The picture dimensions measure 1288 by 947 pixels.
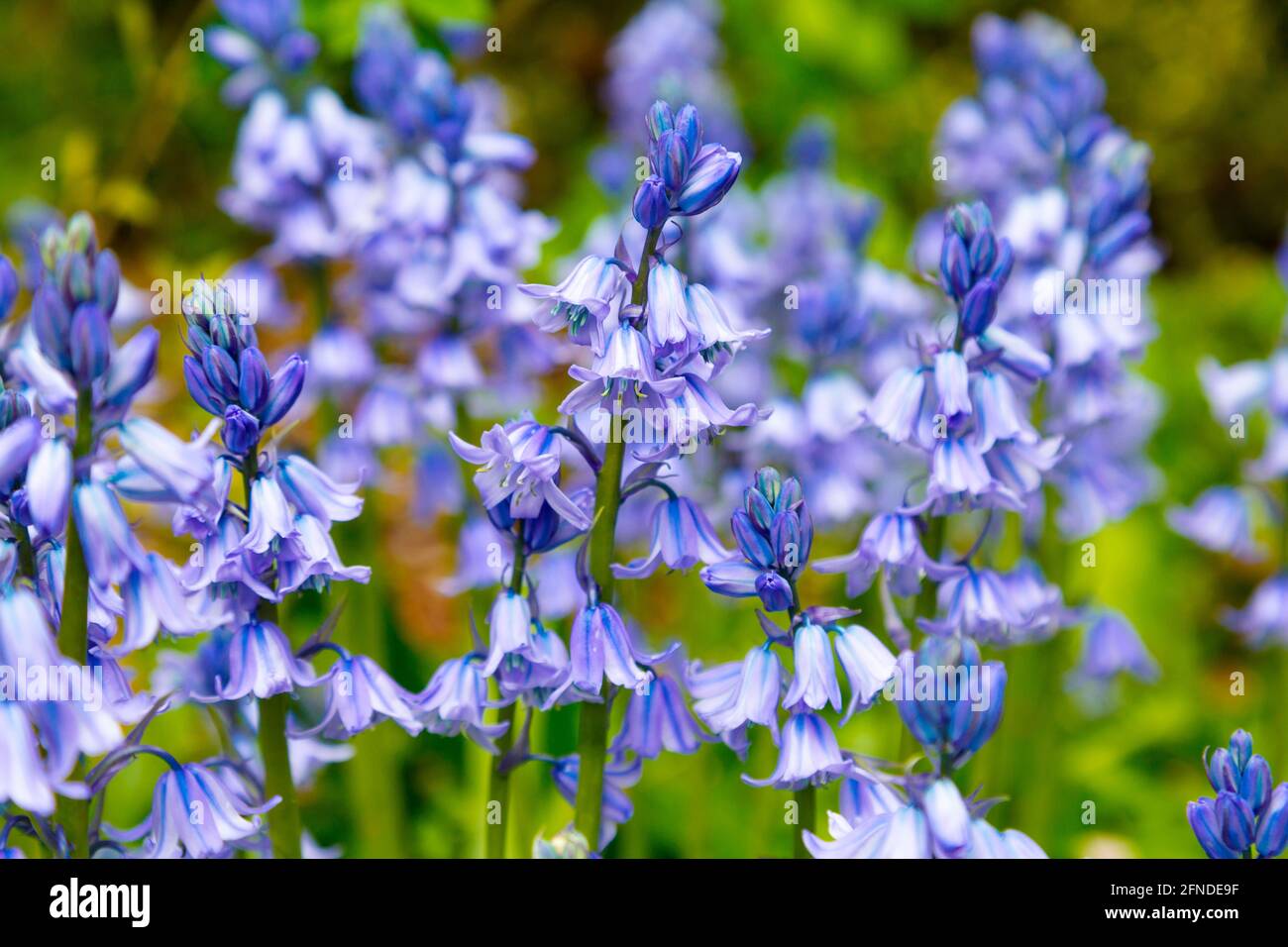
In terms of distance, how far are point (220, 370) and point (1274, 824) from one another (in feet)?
6.35

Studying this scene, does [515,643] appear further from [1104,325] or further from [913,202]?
[913,202]

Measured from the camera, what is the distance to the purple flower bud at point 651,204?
2.18m

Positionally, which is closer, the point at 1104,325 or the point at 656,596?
the point at 1104,325

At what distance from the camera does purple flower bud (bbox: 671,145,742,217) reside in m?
2.22

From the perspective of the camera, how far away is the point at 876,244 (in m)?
6.22

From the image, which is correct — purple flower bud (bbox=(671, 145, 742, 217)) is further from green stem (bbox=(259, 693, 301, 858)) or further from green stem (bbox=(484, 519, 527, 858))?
green stem (bbox=(259, 693, 301, 858))

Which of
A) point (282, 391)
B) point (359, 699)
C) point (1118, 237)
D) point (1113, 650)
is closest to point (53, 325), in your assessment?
point (282, 391)

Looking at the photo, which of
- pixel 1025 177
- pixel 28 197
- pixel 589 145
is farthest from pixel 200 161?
pixel 1025 177

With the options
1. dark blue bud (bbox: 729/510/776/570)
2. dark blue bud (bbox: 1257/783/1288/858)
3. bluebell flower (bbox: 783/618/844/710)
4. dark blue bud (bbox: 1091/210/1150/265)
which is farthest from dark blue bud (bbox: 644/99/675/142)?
dark blue bud (bbox: 1091/210/1150/265)

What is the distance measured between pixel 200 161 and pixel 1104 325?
667cm

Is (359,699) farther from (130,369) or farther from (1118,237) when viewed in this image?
(1118,237)

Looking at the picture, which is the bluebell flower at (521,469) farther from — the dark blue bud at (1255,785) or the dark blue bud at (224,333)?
the dark blue bud at (1255,785)

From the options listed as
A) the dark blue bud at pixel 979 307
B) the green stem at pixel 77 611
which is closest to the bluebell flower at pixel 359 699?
the green stem at pixel 77 611
